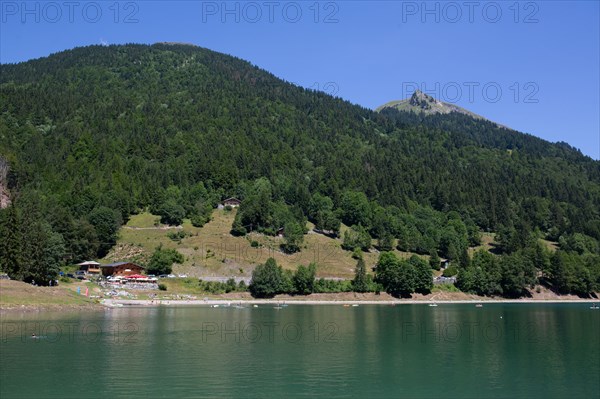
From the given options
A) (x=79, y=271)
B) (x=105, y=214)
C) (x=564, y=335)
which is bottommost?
(x=564, y=335)

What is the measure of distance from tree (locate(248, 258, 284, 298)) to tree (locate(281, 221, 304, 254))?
74.7 feet

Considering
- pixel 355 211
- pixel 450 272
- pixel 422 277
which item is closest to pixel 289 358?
pixel 422 277

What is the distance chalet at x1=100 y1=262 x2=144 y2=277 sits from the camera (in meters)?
123

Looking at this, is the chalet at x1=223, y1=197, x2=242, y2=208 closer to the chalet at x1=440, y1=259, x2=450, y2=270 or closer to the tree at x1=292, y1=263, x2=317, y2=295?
the tree at x1=292, y1=263, x2=317, y2=295

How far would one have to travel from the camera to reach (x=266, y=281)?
122 meters

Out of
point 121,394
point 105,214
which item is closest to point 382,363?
point 121,394

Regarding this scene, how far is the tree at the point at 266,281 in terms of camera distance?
122250 millimetres

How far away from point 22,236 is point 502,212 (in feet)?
531

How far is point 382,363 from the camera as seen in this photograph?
46.8 metres

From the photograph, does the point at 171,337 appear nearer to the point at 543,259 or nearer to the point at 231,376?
the point at 231,376

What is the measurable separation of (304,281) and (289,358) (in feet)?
253

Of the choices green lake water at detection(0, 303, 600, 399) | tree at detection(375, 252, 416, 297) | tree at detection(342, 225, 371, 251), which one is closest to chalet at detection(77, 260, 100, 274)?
green lake water at detection(0, 303, 600, 399)

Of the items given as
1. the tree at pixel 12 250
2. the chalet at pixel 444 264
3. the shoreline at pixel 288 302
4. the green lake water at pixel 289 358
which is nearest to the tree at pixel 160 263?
the shoreline at pixel 288 302

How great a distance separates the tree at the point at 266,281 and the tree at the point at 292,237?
74.7 ft
